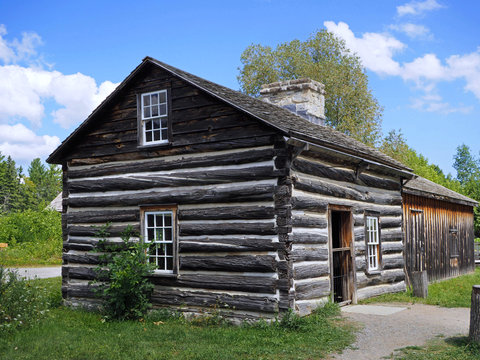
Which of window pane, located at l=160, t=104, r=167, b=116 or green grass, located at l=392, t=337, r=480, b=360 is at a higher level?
window pane, located at l=160, t=104, r=167, b=116

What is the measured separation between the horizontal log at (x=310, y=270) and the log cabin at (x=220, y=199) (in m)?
0.04

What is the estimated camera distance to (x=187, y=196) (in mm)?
11414

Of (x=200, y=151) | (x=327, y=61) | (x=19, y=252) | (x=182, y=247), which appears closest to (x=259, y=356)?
(x=182, y=247)

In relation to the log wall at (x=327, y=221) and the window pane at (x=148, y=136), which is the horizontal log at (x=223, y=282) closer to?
the log wall at (x=327, y=221)

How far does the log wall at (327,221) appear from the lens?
1048 centimetres

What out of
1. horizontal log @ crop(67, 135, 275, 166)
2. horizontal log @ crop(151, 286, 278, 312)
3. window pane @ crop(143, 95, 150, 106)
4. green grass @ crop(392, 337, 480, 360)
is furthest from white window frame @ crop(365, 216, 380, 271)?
window pane @ crop(143, 95, 150, 106)

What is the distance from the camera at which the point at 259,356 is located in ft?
26.2

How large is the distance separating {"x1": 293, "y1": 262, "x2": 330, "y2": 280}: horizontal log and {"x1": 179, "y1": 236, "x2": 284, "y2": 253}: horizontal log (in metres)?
0.65

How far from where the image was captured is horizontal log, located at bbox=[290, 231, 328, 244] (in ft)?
33.7

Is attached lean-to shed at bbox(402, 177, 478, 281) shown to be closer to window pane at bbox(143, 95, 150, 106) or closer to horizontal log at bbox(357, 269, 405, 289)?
horizontal log at bbox(357, 269, 405, 289)

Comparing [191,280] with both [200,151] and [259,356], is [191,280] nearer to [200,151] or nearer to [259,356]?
[200,151]

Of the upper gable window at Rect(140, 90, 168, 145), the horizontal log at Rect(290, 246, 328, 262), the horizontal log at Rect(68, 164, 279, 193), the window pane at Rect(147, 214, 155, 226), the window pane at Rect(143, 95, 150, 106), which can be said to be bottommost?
the horizontal log at Rect(290, 246, 328, 262)

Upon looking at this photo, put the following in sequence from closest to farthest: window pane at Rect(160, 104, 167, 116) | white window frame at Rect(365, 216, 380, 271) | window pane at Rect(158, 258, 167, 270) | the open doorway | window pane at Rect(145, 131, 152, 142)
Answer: window pane at Rect(158, 258, 167, 270), window pane at Rect(160, 104, 167, 116), window pane at Rect(145, 131, 152, 142), the open doorway, white window frame at Rect(365, 216, 380, 271)

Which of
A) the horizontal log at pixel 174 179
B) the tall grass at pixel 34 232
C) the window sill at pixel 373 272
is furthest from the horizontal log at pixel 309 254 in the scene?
the tall grass at pixel 34 232
